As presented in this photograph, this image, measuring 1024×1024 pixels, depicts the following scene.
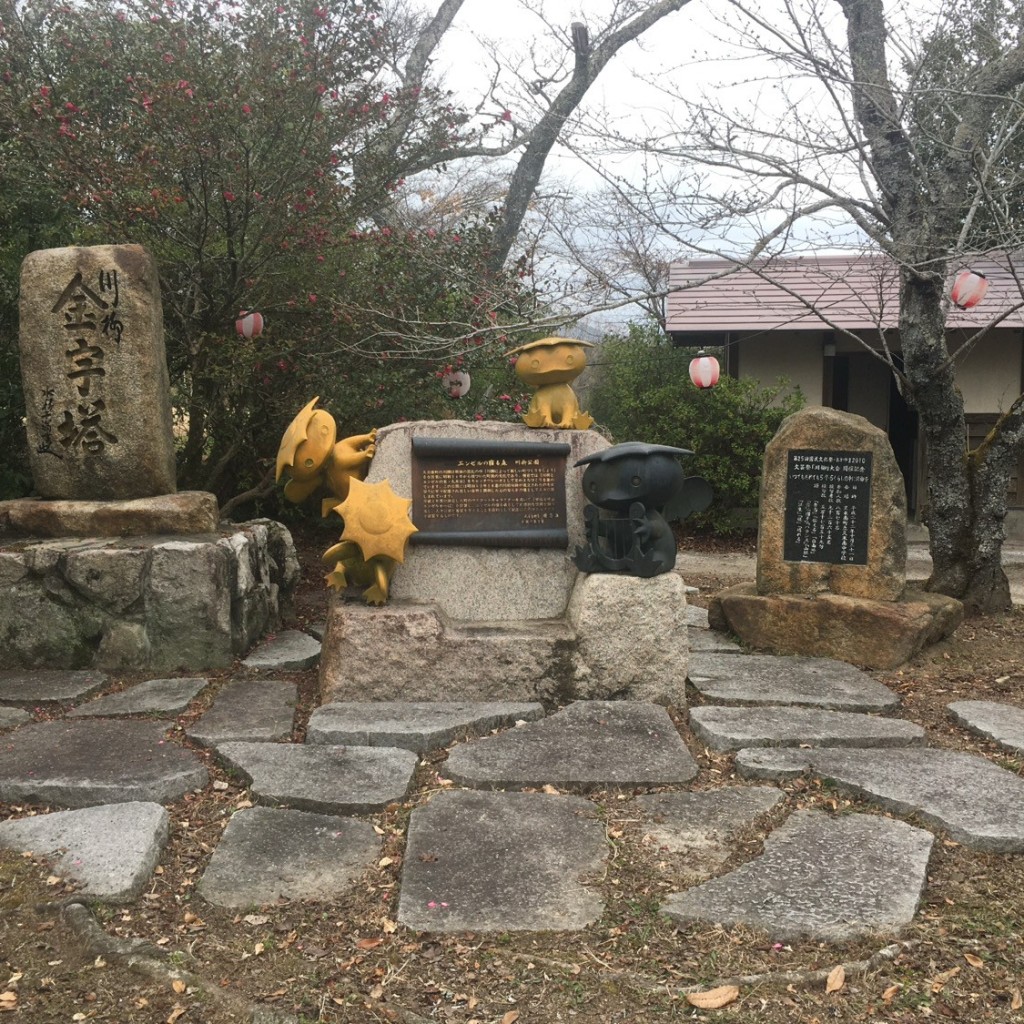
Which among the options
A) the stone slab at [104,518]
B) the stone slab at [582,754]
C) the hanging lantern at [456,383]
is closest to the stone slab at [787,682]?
the stone slab at [582,754]

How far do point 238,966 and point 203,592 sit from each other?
9.54ft

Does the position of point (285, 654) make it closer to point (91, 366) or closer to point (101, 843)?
point (91, 366)

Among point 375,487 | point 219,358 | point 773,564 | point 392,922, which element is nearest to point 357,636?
point 375,487

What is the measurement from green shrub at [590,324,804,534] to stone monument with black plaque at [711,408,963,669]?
16.8 ft

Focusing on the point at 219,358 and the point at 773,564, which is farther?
the point at 219,358

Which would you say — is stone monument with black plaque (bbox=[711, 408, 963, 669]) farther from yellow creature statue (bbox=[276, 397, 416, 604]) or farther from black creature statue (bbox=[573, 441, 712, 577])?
yellow creature statue (bbox=[276, 397, 416, 604])

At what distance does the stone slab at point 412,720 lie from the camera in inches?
143

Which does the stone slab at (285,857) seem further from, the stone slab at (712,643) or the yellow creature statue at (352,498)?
the stone slab at (712,643)

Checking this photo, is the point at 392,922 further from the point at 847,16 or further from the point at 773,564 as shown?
the point at 847,16

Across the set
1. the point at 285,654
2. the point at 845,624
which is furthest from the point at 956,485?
the point at 285,654

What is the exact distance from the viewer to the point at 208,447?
8.72 metres

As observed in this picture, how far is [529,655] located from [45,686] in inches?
91.1

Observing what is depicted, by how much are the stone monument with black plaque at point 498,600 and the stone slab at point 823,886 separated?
57.4 inches

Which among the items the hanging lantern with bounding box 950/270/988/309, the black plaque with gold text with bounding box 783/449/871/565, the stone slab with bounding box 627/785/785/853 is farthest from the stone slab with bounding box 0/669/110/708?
the hanging lantern with bounding box 950/270/988/309
